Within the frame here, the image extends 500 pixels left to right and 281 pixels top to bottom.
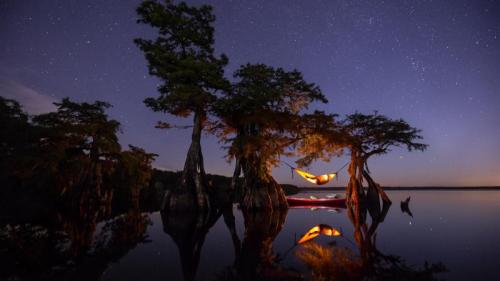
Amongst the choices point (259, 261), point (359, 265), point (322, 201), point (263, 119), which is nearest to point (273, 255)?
point (259, 261)

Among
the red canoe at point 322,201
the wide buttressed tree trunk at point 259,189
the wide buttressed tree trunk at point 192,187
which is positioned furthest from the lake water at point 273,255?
the red canoe at point 322,201

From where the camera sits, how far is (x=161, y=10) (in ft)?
71.9

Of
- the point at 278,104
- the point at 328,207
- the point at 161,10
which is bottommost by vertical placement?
the point at 328,207

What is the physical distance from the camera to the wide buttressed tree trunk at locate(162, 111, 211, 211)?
71.7ft

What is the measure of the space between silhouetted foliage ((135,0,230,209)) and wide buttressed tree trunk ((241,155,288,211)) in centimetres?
376

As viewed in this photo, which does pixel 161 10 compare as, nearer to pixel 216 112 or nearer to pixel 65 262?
pixel 216 112

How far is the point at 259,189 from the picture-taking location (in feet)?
80.9

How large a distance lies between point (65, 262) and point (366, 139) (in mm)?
26536

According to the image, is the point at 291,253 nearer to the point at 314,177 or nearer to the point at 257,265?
the point at 257,265

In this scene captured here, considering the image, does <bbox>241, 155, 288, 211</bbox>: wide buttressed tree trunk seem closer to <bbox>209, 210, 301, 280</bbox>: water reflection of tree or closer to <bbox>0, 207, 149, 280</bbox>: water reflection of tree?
<bbox>0, 207, 149, 280</bbox>: water reflection of tree

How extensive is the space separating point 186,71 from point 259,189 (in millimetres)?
11059

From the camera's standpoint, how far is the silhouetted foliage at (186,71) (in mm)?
21031

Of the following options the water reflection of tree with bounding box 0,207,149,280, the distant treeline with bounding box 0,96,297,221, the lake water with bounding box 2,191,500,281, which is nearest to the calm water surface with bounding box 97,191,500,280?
the lake water with bounding box 2,191,500,281

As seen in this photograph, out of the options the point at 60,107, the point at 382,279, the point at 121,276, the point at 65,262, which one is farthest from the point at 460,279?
the point at 60,107
